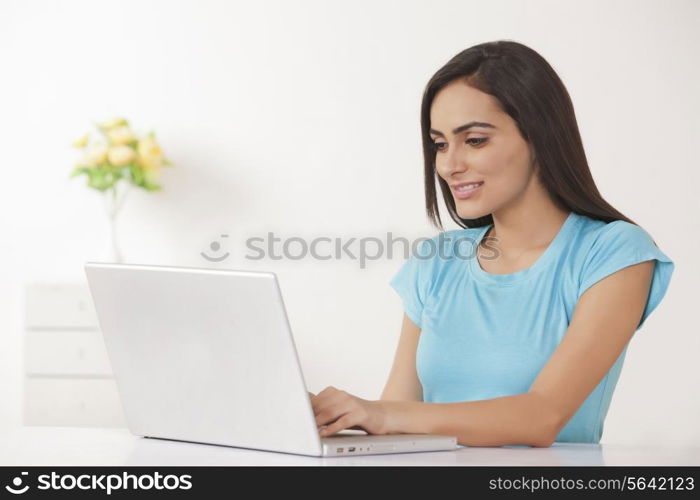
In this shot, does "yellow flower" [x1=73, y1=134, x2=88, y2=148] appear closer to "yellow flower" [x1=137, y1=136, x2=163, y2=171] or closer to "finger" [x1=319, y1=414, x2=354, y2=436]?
"yellow flower" [x1=137, y1=136, x2=163, y2=171]

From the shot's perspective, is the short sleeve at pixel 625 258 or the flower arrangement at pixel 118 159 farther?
the flower arrangement at pixel 118 159

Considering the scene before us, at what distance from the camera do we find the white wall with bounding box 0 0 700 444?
4145mm

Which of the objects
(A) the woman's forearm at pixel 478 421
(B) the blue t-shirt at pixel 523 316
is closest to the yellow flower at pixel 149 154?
(B) the blue t-shirt at pixel 523 316

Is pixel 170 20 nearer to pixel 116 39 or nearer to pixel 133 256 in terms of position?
pixel 116 39

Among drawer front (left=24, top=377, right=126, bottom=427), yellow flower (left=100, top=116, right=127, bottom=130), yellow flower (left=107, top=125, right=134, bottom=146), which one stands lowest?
drawer front (left=24, top=377, right=126, bottom=427)

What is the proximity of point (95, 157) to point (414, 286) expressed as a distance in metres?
2.45

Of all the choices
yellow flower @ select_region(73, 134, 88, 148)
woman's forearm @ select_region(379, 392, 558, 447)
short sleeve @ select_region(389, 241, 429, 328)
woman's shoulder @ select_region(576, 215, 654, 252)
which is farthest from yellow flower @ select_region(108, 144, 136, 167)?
woman's forearm @ select_region(379, 392, 558, 447)

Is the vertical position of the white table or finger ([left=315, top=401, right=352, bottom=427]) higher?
finger ([left=315, top=401, right=352, bottom=427])

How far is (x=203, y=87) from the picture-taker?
4.34 m

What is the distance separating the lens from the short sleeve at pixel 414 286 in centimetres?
199

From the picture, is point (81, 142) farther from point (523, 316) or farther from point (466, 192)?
point (523, 316)

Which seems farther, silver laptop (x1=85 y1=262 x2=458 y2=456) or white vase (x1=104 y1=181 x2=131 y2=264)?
white vase (x1=104 y1=181 x2=131 y2=264)

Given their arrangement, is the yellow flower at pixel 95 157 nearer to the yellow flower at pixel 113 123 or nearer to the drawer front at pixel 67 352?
the yellow flower at pixel 113 123
